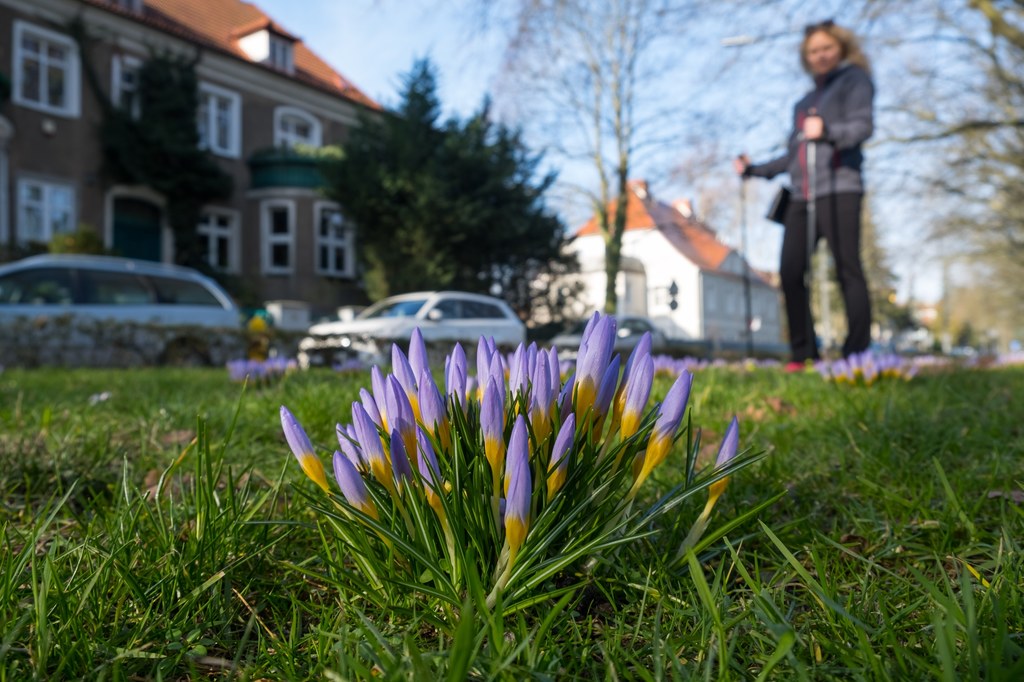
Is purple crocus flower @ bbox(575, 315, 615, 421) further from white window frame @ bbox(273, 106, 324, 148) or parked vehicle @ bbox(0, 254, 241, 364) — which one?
white window frame @ bbox(273, 106, 324, 148)

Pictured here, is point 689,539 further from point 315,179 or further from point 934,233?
point 934,233

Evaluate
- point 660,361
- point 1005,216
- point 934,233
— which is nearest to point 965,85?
point 934,233

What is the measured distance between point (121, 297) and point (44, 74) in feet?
36.2

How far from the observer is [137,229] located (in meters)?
21.6

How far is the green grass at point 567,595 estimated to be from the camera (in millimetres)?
908

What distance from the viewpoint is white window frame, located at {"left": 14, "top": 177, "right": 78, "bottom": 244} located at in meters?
18.7

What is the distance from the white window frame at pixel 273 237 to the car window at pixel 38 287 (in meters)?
12.5

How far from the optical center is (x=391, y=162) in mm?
19562

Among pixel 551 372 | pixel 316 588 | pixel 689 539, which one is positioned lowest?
pixel 316 588

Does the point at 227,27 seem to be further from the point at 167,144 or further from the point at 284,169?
the point at 167,144

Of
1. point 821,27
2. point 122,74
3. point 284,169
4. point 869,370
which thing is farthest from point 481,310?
point 122,74

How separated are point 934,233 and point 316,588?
27408mm

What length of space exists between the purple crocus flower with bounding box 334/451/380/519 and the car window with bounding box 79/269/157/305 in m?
12.7

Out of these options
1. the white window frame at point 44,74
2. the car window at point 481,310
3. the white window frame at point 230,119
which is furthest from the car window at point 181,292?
the white window frame at point 230,119
